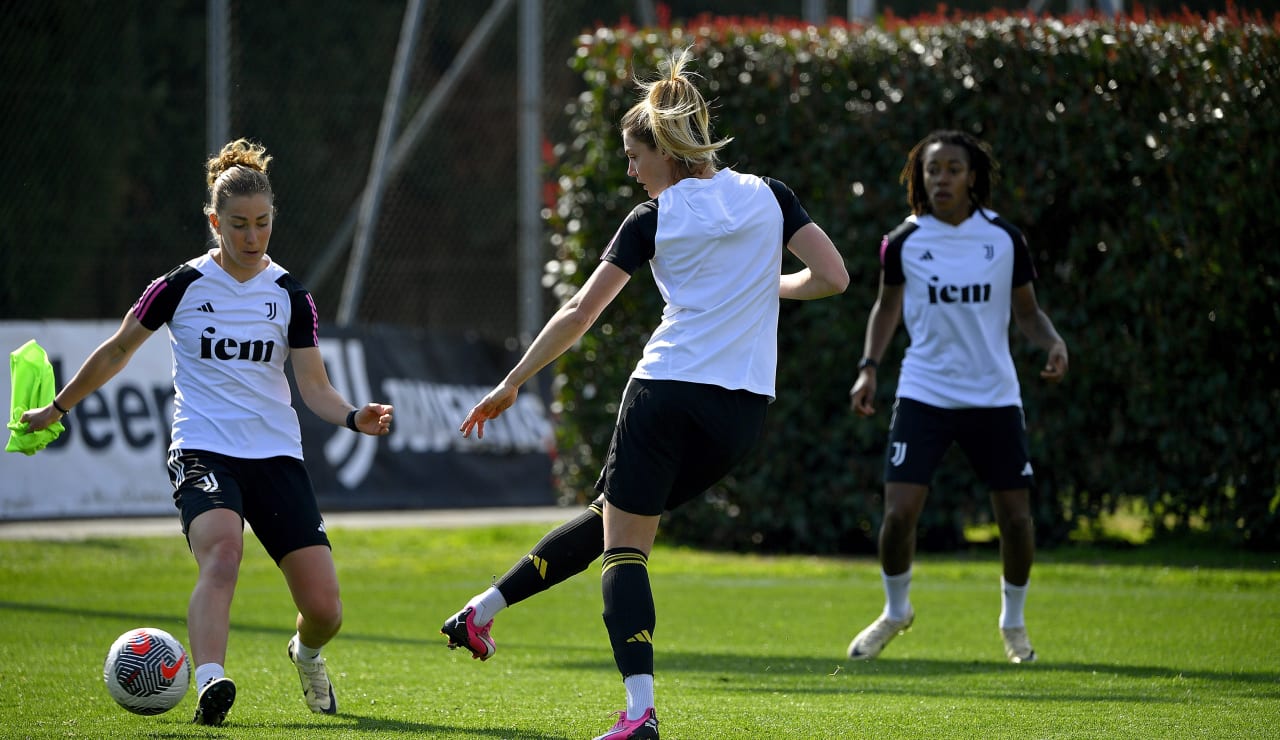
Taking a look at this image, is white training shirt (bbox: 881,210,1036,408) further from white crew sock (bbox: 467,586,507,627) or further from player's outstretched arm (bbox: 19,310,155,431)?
player's outstretched arm (bbox: 19,310,155,431)

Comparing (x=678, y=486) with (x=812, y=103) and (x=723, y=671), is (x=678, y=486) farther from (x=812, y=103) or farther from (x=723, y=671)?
(x=812, y=103)

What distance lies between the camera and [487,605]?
5.19 meters

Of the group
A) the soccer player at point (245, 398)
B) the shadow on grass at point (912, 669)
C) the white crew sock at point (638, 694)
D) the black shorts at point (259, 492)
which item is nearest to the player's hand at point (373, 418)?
the soccer player at point (245, 398)

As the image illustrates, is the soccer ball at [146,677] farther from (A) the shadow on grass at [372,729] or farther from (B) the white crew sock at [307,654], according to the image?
(B) the white crew sock at [307,654]

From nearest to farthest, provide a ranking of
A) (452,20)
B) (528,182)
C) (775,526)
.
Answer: (775,526)
(528,182)
(452,20)

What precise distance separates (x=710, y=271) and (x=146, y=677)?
7.12ft

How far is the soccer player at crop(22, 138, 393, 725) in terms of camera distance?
5395 millimetres

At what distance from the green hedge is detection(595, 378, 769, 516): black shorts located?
6.20 meters

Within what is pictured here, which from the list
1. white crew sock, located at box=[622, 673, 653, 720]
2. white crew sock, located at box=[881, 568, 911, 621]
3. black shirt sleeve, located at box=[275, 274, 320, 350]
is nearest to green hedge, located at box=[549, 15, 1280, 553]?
white crew sock, located at box=[881, 568, 911, 621]

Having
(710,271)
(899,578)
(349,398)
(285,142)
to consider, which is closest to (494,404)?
(710,271)

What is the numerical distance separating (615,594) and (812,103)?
23.4ft

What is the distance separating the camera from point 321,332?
531 inches

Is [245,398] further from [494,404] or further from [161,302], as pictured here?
[494,404]

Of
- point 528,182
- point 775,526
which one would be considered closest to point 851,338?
point 775,526
